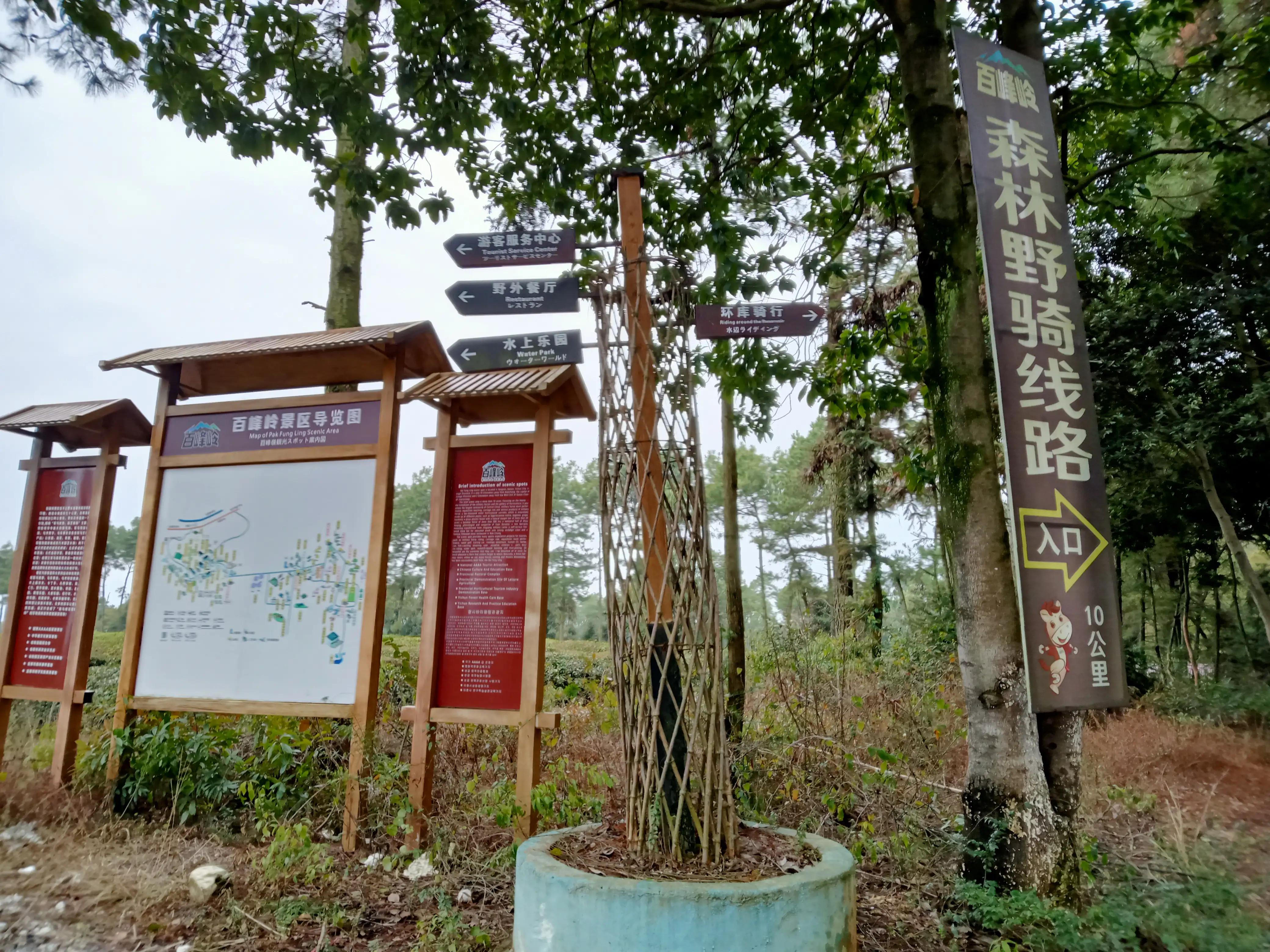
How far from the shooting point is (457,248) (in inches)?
168

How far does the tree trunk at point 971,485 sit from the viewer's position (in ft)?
11.2

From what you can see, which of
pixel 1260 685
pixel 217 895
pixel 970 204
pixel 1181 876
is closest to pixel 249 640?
pixel 217 895

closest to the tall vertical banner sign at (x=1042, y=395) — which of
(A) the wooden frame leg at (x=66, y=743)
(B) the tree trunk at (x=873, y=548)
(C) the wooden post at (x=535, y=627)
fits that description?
(C) the wooden post at (x=535, y=627)

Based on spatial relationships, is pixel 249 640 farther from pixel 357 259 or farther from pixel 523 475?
pixel 357 259

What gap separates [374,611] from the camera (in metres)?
4.96

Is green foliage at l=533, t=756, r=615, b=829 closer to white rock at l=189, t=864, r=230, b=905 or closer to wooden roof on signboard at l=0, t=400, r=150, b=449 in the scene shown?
white rock at l=189, t=864, r=230, b=905

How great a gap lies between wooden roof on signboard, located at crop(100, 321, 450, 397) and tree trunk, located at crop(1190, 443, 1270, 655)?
807 centimetres

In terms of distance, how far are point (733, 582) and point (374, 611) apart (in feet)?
10.0

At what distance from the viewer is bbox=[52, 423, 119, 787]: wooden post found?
539 centimetres

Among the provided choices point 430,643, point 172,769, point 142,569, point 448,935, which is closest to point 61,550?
point 142,569

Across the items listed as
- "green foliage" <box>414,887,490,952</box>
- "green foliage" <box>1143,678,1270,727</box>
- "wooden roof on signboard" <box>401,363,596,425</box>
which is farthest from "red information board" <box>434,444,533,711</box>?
"green foliage" <box>1143,678,1270,727</box>

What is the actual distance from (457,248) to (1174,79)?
13.5 ft

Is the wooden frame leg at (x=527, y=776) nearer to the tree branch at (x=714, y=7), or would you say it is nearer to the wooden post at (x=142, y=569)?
the wooden post at (x=142, y=569)

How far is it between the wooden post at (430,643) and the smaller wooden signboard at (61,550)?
2.63m
